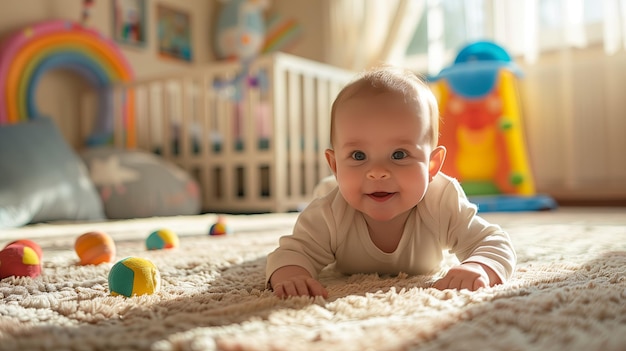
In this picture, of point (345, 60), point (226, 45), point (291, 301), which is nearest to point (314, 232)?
point (291, 301)

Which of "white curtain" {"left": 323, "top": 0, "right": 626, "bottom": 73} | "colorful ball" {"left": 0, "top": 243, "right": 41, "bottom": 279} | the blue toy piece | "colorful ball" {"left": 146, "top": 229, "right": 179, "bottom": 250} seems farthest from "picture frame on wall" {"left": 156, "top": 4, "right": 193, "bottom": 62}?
"colorful ball" {"left": 0, "top": 243, "right": 41, "bottom": 279}

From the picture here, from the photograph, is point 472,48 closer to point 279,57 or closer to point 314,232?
point 279,57

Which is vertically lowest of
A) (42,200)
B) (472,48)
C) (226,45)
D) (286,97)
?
(42,200)

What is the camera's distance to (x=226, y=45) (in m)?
3.55

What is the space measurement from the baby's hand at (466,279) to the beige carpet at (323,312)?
0.09 feet

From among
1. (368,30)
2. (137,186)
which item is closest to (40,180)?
(137,186)

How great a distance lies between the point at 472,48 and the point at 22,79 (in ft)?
6.43

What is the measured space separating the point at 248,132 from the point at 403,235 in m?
1.78

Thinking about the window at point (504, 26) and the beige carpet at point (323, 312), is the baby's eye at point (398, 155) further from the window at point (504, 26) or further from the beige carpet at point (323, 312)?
the window at point (504, 26)

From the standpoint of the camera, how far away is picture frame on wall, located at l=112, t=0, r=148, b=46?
3061mm

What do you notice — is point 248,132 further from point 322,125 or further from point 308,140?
point 322,125

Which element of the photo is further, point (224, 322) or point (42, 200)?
point (42, 200)

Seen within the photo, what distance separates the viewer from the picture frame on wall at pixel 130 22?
3061mm

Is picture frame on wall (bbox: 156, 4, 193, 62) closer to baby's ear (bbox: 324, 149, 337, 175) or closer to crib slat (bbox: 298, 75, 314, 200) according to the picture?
crib slat (bbox: 298, 75, 314, 200)
